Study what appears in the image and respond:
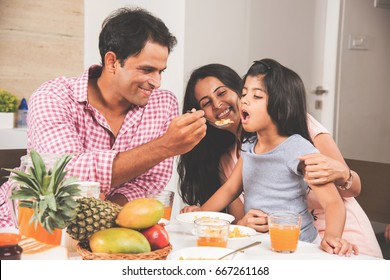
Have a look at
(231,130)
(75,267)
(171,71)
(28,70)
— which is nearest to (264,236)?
(75,267)

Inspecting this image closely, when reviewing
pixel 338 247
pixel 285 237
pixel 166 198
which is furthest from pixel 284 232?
pixel 166 198

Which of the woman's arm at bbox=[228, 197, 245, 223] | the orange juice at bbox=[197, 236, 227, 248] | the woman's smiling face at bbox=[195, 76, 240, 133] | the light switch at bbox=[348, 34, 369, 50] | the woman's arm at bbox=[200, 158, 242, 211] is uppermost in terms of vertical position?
the light switch at bbox=[348, 34, 369, 50]

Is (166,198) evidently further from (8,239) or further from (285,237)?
(8,239)

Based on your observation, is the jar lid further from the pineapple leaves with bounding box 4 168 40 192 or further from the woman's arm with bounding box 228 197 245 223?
the woman's arm with bounding box 228 197 245 223

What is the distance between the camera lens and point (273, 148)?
5.45ft

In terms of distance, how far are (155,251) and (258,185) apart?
2.45 feet

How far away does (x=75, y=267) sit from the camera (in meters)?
0.91

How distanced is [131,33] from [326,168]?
0.85m

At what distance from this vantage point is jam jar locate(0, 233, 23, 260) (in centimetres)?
85

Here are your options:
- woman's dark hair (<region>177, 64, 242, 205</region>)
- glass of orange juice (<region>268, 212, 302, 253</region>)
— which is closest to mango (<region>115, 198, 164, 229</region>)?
glass of orange juice (<region>268, 212, 302, 253</region>)

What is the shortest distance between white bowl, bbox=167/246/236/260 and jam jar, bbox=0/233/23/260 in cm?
29

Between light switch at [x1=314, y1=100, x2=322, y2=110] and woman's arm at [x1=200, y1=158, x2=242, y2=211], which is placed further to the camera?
light switch at [x1=314, y1=100, x2=322, y2=110]

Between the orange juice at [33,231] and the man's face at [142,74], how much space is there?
2.55 feet

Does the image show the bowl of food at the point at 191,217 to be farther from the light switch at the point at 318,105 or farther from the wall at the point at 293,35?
the light switch at the point at 318,105
